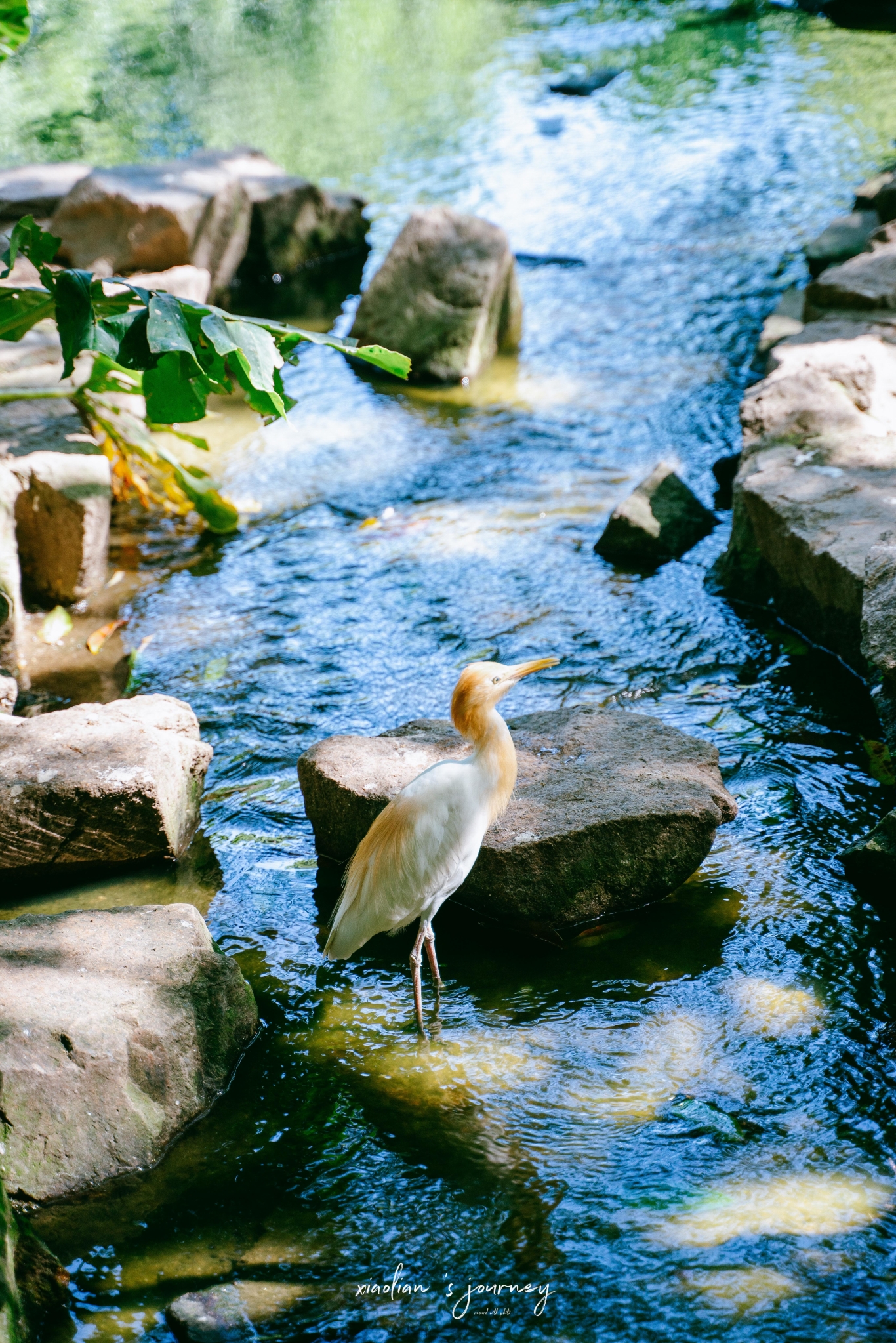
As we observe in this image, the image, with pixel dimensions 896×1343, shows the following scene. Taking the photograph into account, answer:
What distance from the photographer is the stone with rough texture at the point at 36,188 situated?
8.71m

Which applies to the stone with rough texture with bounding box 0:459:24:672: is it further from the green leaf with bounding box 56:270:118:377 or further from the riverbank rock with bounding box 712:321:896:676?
the riverbank rock with bounding box 712:321:896:676

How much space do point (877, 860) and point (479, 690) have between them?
1411 mm

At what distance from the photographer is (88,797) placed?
3.74 metres

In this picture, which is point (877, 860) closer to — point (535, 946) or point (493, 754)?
point (535, 946)

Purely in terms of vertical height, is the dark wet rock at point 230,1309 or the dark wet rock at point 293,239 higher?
the dark wet rock at point 293,239

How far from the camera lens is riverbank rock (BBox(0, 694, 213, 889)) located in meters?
3.74

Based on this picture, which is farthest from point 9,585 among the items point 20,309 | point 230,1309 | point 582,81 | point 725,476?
point 582,81

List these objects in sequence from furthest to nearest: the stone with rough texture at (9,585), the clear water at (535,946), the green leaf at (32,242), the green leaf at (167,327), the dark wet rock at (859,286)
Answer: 1. the dark wet rock at (859,286)
2. the stone with rough texture at (9,585)
3. the green leaf at (32,242)
4. the green leaf at (167,327)
5. the clear water at (535,946)

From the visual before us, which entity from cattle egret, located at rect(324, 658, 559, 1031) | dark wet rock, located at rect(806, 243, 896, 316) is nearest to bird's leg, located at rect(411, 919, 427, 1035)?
cattle egret, located at rect(324, 658, 559, 1031)

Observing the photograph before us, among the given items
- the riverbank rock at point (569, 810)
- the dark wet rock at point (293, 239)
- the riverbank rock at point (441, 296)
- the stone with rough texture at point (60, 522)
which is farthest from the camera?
the dark wet rock at point (293, 239)

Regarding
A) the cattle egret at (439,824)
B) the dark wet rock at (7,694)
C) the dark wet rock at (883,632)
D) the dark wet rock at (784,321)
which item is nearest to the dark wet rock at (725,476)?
the dark wet rock at (784,321)

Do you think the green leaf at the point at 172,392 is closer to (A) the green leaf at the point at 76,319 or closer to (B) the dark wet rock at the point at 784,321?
(A) the green leaf at the point at 76,319

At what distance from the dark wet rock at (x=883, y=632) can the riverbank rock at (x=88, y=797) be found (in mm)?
2369

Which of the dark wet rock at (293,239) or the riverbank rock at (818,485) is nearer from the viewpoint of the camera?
the riverbank rock at (818,485)
